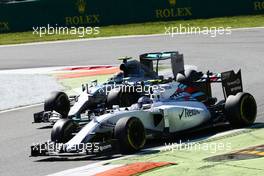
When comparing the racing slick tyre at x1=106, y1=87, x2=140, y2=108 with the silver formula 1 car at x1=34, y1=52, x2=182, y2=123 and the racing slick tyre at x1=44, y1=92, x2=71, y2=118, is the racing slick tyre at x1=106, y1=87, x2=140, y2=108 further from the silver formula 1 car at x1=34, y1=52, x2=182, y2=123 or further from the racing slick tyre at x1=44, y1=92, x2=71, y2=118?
the racing slick tyre at x1=44, y1=92, x2=71, y2=118

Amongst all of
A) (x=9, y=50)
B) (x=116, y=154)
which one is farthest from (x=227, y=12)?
(x=116, y=154)

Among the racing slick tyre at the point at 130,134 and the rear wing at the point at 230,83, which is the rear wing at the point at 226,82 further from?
the racing slick tyre at the point at 130,134

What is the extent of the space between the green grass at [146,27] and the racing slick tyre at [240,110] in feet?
68.0

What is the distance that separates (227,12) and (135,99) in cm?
2232

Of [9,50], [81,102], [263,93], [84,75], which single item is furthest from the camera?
[9,50]

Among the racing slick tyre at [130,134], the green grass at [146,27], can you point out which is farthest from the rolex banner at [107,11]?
the racing slick tyre at [130,134]

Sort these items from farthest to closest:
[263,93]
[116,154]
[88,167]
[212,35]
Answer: [212,35]
[263,93]
[116,154]
[88,167]

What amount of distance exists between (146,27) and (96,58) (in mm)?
9250

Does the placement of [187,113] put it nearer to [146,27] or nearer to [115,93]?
[115,93]

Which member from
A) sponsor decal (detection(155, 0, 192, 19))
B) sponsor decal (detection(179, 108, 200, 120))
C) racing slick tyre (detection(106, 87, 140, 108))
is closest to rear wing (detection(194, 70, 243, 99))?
sponsor decal (detection(179, 108, 200, 120))

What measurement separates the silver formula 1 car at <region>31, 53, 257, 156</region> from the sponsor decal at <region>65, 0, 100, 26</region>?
24.6 m

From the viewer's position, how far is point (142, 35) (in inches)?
1325

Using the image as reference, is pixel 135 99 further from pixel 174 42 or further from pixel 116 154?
pixel 174 42

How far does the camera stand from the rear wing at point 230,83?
505 inches
